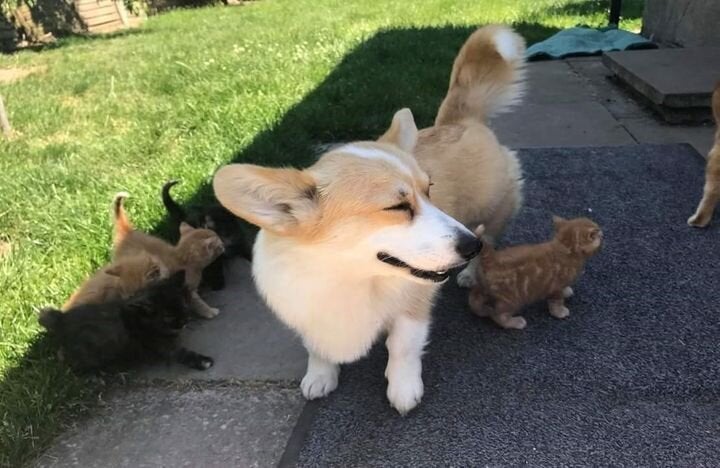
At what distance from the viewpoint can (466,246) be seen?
174cm

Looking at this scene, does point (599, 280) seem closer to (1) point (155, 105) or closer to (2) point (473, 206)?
(2) point (473, 206)

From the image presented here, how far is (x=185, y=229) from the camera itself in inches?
118

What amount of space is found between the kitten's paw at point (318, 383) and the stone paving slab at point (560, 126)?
256 cm

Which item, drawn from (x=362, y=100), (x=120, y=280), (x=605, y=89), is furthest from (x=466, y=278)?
(x=605, y=89)

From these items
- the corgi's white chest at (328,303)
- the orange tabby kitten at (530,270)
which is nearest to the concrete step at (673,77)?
the orange tabby kitten at (530,270)

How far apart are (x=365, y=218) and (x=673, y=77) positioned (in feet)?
12.0

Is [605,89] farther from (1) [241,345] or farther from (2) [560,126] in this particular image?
(1) [241,345]

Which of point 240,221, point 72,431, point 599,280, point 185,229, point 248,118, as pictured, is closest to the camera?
point 72,431

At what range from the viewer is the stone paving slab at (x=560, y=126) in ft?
13.9

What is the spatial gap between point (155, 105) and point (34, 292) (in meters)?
3.17

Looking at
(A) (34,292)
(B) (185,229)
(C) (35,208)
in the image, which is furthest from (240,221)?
(C) (35,208)

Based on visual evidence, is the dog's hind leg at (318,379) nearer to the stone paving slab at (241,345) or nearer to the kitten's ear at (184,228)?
the stone paving slab at (241,345)

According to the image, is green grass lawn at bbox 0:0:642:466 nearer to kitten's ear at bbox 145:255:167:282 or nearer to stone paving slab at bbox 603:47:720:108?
kitten's ear at bbox 145:255:167:282

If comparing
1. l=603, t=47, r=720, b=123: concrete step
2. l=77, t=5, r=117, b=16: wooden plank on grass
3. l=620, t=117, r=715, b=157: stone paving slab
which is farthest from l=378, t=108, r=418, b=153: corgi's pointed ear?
l=77, t=5, r=117, b=16: wooden plank on grass
